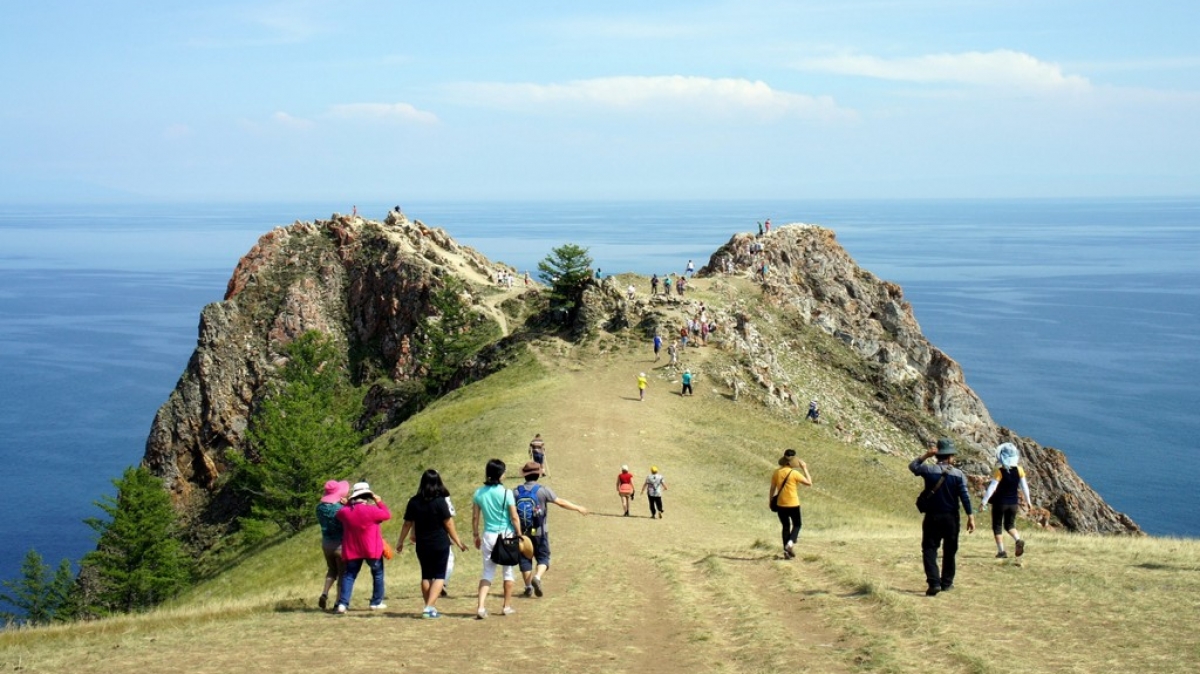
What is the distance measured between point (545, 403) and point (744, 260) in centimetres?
3485

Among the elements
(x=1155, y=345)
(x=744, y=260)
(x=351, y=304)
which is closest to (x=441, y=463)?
(x=744, y=260)

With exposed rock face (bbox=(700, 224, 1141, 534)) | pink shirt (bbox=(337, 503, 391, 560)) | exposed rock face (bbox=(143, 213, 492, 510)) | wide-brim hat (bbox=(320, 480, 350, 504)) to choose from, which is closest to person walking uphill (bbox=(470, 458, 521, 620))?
pink shirt (bbox=(337, 503, 391, 560))

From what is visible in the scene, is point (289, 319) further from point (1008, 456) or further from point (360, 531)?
point (1008, 456)

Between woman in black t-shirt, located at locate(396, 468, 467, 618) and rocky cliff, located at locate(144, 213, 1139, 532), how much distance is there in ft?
128

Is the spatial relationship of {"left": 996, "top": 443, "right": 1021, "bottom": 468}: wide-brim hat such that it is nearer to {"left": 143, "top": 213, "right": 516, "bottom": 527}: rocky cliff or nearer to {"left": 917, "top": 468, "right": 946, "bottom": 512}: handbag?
{"left": 917, "top": 468, "right": 946, "bottom": 512}: handbag

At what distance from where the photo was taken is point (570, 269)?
67.8m

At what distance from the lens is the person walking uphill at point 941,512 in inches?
669

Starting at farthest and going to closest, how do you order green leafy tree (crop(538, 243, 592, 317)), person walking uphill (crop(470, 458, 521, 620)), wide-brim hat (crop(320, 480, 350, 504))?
green leafy tree (crop(538, 243, 592, 317)) < wide-brim hat (crop(320, 480, 350, 504)) < person walking uphill (crop(470, 458, 521, 620))

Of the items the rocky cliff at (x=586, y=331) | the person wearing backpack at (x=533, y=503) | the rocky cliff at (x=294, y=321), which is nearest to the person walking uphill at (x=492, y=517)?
the person wearing backpack at (x=533, y=503)

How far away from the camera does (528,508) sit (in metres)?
17.1

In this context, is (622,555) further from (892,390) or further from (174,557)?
(892,390)

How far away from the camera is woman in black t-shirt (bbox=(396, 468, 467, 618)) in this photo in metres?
15.9

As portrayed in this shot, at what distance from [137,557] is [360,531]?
46.9 m

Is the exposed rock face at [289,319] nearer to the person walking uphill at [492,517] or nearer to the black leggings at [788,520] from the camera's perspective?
the black leggings at [788,520]
